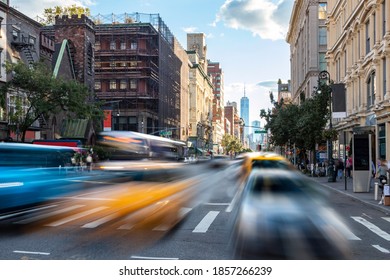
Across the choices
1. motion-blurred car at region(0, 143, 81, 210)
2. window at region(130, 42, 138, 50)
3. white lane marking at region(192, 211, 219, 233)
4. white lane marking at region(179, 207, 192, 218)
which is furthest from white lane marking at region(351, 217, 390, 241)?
window at region(130, 42, 138, 50)

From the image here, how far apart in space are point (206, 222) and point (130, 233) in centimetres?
346

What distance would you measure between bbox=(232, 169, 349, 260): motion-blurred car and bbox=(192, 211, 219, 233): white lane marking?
4186mm

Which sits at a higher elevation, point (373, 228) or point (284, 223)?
point (284, 223)

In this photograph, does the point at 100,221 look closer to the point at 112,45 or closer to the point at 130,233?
the point at 130,233

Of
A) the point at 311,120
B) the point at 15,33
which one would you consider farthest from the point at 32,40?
the point at 311,120

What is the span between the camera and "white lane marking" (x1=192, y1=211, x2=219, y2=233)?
12924mm

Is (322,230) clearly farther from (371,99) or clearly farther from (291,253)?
(371,99)

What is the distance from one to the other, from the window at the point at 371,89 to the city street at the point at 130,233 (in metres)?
21.9

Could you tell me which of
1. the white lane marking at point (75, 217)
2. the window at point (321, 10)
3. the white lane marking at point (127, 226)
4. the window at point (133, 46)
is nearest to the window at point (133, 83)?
the window at point (133, 46)

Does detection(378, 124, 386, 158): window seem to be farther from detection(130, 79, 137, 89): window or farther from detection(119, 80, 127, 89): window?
detection(119, 80, 127, 89): window

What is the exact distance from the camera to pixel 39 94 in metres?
43.9

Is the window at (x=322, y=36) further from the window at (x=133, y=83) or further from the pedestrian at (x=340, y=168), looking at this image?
the window at (x=133, y=83)

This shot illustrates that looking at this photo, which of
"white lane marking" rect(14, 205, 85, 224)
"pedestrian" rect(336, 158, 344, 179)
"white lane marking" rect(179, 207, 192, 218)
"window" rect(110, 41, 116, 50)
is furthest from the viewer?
"pedestrian" rect(336, 158, 344, 179)
